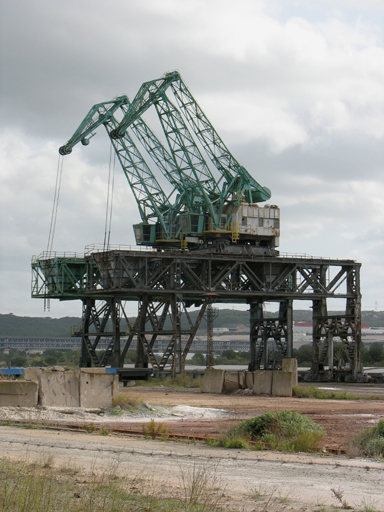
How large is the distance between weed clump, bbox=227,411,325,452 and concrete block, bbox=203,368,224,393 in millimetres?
21333

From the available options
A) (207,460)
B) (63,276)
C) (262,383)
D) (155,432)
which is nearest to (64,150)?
(63,276)

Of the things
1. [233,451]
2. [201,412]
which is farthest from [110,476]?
[201,412]

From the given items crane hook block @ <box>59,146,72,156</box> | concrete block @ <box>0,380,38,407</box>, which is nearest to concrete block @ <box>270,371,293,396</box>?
concrete block @ <box>0,380,38,407</box>

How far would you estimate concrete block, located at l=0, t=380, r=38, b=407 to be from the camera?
82.9 ft

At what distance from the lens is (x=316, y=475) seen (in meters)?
14.9

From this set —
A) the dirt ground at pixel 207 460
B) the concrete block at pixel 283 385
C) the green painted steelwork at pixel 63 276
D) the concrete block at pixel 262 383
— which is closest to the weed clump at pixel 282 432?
the dirt ground at pixel 207 460

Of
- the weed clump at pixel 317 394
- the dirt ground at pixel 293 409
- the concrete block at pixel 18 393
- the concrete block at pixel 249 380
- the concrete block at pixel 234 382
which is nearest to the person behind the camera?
the dirt ground at pixel 293 409

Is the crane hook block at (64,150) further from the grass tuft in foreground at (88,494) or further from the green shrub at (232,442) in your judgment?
the grass tuft in foreground at (88,494)

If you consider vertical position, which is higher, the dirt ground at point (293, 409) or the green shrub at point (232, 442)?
the green shrub at point (232, 442)

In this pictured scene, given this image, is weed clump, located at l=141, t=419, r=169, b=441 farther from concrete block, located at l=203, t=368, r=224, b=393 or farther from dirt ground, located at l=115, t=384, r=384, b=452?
concrete block, located at l=203, t=368, r=224, b=393

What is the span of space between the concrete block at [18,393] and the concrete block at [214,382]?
18.5m

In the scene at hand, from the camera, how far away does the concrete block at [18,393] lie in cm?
2527

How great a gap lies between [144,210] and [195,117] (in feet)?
34.6

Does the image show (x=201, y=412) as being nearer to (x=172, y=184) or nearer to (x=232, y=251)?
(x=232, y=251)
